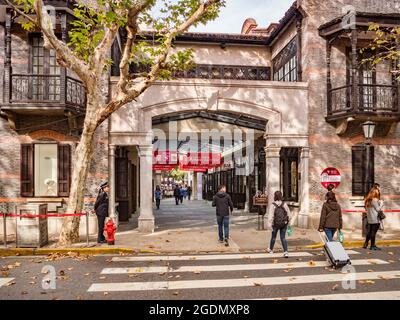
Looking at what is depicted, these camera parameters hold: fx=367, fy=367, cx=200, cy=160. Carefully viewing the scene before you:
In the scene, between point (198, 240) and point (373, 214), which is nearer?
point (373, 214)

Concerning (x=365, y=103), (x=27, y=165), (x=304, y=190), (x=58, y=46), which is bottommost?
(x=304, y=190)

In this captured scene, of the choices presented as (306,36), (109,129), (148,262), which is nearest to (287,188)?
(306,36)

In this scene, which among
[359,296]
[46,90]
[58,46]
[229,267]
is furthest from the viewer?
[46,90]

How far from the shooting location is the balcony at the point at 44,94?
1213cm

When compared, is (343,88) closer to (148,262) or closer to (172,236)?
(172,236)

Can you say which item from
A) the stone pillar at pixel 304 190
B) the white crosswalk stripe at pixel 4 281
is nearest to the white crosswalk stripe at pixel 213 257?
the white crosswalk stripe at pixel 4 281

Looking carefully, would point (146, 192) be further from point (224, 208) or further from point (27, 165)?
point (27, 165)

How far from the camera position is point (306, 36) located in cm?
1445

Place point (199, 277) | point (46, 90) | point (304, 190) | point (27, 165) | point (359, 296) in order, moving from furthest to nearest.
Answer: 1. point (304, 190)
2. point (27, 165)
3. point (46, 90)
4. point (199, 277)
5. point (359, 296)

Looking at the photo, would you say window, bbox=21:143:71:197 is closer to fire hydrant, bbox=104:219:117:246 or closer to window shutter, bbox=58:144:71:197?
window shutter, bbox=58:144:71:197

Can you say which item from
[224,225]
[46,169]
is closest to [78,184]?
[46,169]

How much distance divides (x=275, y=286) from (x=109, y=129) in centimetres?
894

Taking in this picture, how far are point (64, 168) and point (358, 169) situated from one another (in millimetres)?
11275

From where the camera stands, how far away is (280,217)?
9141 millimetres
